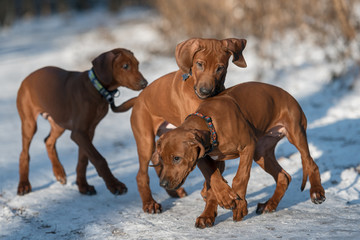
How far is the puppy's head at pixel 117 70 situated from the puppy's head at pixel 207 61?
111 cm

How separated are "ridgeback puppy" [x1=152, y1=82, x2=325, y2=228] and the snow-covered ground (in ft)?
0.88

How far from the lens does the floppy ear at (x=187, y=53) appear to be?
4.16 metres

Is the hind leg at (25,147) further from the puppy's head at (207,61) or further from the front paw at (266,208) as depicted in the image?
the front paw at (266,208)

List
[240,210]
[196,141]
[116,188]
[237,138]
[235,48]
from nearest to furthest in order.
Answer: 1. [196,141]
2. [237,138]
3. [240,210]
4. [235,48]
5. [116,188]

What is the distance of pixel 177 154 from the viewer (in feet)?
11.5

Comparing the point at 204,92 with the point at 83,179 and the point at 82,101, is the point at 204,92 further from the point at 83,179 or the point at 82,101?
the point at 83,179

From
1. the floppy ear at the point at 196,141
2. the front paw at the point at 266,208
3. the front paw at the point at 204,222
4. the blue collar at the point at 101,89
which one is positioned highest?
the blue collar at the point at 101,89

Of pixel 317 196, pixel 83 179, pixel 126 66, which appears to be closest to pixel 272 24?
pixel 126 66

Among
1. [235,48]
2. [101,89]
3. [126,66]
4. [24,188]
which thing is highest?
[235,48]

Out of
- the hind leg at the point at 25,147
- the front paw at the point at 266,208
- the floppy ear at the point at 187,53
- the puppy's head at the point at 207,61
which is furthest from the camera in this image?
the hind leg at the point at 25,147

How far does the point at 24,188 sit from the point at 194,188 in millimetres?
1785

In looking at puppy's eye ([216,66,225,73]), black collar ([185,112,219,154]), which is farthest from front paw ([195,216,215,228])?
puppy's eye ([216,66,225,73])

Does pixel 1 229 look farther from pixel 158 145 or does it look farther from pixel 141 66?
pixel 141 66

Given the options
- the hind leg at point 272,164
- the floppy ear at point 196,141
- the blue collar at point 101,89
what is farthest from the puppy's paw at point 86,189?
the floppy ear at point 196,141
